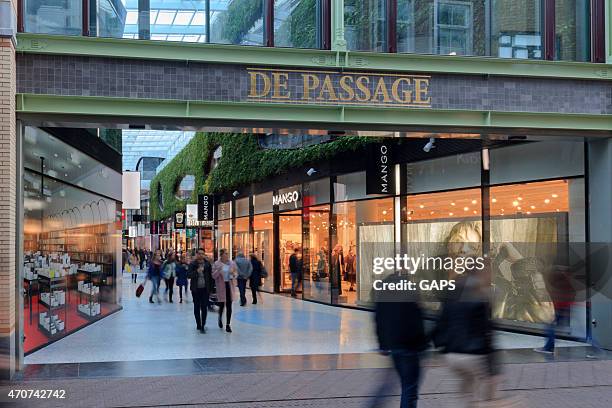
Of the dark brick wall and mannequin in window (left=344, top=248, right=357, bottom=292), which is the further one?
mannequin in window (left=344, top=248, right=357, bottom=292)

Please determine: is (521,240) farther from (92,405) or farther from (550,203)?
(92,405)

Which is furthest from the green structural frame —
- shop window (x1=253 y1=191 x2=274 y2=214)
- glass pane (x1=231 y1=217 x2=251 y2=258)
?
glass pane (x1=231 y1=217 x2=251 y2=258)

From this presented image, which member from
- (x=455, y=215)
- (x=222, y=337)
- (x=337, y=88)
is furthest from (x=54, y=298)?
(x=455, y=215)

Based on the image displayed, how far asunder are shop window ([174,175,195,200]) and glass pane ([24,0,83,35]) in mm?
32833

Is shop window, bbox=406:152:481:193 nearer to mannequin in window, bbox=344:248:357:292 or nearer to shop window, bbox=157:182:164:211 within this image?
mannequin in window, bbox=344:248:357:292

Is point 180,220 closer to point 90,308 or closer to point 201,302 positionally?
point 90,308

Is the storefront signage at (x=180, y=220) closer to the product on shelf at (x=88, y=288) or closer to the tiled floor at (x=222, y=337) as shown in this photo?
the tiled floor at (x=222, y=337)

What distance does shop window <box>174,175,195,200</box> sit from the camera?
45556 mm

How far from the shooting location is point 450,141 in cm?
1614

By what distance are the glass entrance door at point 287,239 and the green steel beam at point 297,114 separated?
1276 cm

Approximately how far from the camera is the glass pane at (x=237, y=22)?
39.8 feet

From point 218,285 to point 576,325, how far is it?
7292 mm

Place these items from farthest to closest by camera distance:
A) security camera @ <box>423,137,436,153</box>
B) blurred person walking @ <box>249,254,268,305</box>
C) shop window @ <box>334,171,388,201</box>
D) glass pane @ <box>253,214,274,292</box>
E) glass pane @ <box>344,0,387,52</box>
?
glass pane @ <box>253,214,274,292</box>
blurred person walking @ <box>249,254,268,305</box>
shop window @ <box>334,171,388,201</box>
security camera @ <box>423,137,436,153</box>
glass pane @ <box>344,0,387,52</box>

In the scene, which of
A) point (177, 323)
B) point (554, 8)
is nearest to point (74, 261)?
point (177, 323)
